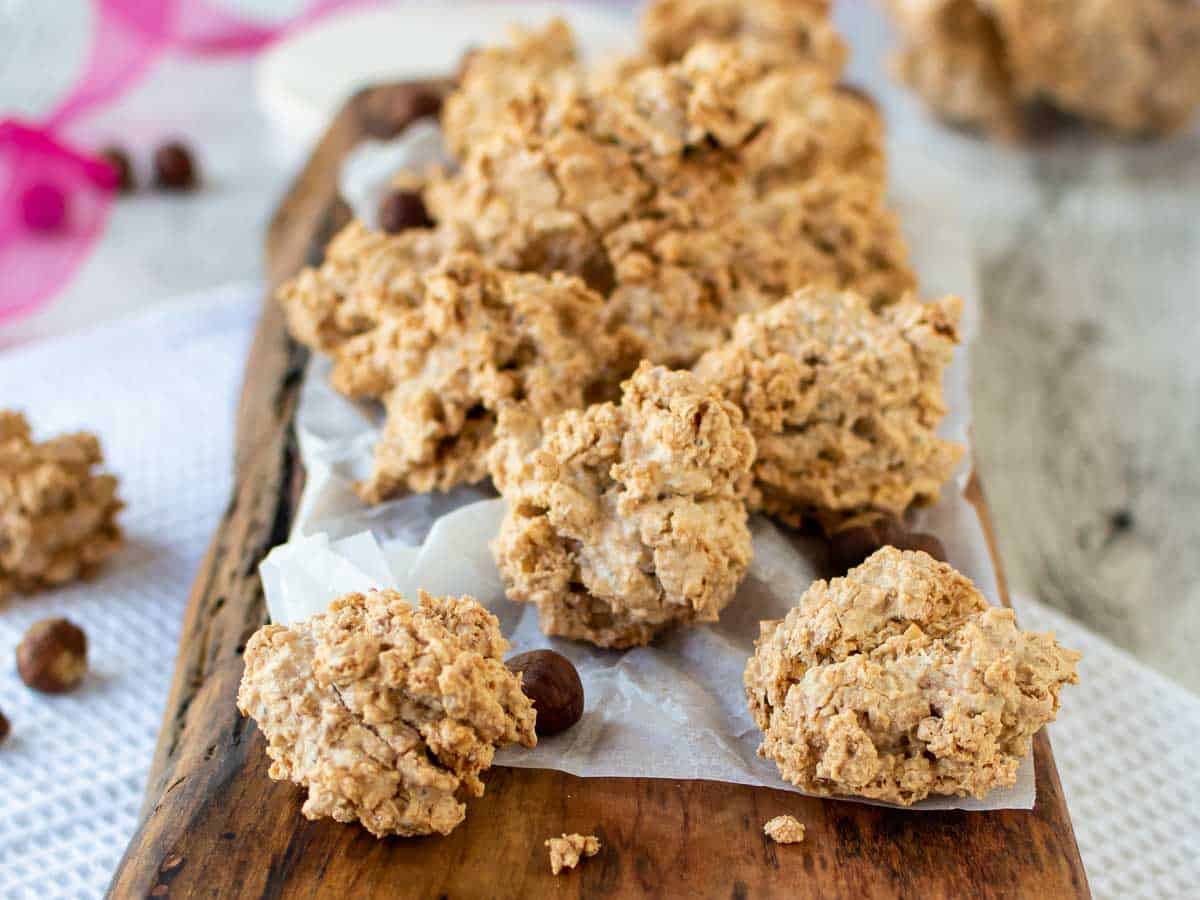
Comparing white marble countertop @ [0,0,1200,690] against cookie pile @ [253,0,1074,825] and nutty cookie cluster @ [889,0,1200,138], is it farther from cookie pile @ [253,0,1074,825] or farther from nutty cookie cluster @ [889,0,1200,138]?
cookie pile @ [253,0,1074,825]

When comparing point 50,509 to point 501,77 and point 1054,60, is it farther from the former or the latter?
point 1054,60

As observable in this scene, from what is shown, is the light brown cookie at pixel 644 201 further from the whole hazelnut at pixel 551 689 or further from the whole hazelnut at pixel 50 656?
the whole hazelnut at pixel 50 656

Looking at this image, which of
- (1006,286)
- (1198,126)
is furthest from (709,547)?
(1198,126)

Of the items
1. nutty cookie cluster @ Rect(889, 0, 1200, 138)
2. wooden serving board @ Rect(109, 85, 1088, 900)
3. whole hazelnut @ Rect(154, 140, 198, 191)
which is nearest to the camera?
wooden serving board @ Rect(109, 85, 1088, 900)

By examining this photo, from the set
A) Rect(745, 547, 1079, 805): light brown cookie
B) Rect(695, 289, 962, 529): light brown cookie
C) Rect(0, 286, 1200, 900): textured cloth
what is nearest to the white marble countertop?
Rect(0, 286, 1200, 900): textured cloth

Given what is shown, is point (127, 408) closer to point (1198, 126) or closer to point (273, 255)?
point (273, 255)
